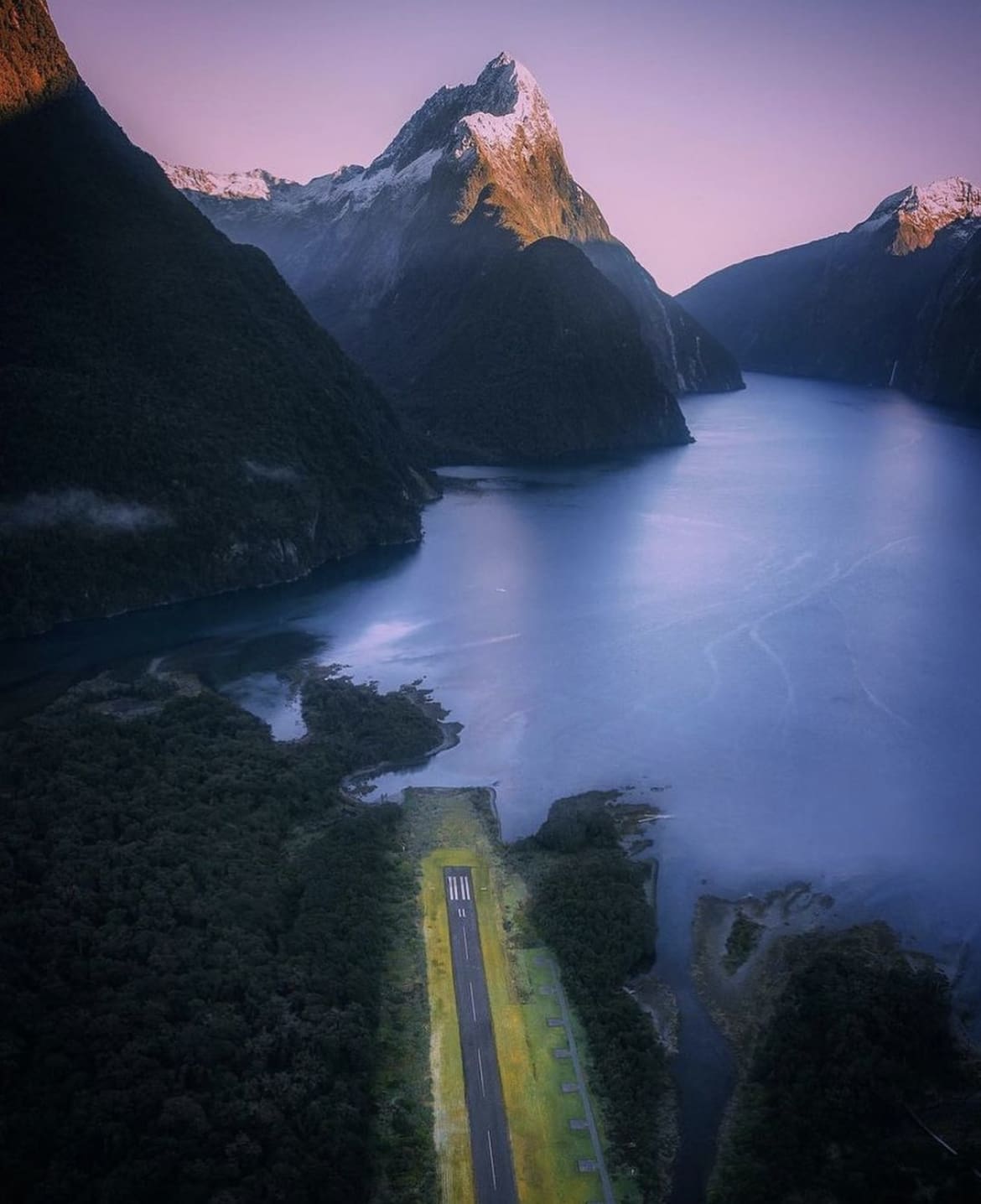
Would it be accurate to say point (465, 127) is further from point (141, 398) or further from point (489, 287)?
point (141, 398)

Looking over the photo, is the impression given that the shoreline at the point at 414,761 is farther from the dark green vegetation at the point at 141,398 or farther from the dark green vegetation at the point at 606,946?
the dark green vegetation at the point at 141,398

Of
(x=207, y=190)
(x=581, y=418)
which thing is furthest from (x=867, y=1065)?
(x=207, y=190)

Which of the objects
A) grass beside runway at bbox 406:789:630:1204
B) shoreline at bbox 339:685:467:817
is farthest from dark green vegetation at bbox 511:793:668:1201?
shoreline at bbox 339:685:467:817

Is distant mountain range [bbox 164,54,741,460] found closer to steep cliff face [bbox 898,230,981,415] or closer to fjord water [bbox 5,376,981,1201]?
fjord water [bbox 5,376,981,1201]

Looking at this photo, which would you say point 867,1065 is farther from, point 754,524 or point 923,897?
point 754,524

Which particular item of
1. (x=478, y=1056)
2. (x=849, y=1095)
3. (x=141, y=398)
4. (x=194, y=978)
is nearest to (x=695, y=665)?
(x=478, y=1056)
